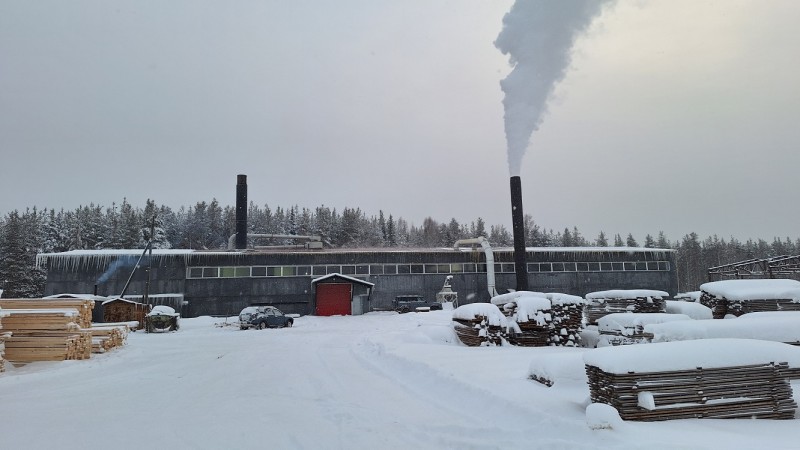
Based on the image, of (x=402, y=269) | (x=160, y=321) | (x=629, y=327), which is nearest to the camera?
(x=629, y=327)

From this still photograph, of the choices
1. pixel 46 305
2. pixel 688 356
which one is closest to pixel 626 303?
pixel 688 356

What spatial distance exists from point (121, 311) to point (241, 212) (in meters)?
17.5

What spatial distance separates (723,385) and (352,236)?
3641 inches

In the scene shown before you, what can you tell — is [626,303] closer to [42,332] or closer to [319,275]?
[42,332]

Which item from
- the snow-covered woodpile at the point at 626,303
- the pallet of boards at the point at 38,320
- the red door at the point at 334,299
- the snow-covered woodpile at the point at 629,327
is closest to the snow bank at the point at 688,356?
the snow-covered woodpile at the point at 629,327

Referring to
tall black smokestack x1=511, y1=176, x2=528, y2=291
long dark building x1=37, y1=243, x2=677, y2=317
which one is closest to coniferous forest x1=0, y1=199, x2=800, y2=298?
long dark building x1=37, y1=243, x2=677, y2=317

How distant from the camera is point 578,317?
58.2 ft

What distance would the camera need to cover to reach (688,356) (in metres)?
7.05

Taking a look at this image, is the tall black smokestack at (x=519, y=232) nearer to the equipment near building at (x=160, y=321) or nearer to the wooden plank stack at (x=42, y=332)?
the equipment near building at (x=160, y=321)

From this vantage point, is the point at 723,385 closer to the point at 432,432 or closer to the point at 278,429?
the point at 432,432

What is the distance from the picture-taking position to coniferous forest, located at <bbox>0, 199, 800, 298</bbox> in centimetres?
6038

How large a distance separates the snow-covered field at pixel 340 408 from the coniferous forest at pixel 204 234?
37838 millimetres

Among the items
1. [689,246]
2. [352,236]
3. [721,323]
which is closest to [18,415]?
[721,323]

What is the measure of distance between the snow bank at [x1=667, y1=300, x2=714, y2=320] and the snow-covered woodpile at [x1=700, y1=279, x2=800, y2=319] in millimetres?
216
